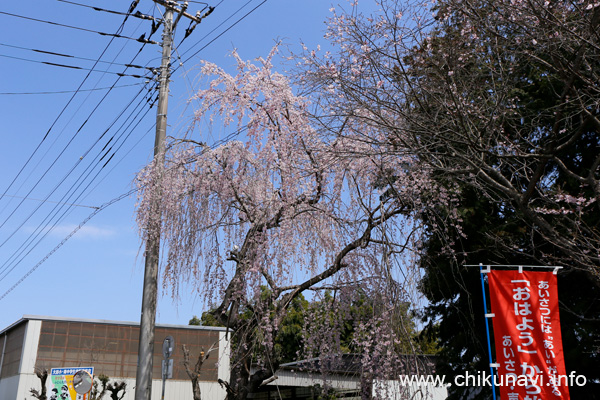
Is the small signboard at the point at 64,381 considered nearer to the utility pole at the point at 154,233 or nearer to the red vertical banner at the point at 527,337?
the utility pole at the point at 154,233

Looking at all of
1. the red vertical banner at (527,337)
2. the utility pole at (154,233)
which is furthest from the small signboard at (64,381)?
the red vertical banner at (527,337)

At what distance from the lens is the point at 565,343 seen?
9727mm

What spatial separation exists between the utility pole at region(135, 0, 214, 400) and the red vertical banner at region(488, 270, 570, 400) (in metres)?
4.94

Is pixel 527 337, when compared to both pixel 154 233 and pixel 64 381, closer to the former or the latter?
pixel 154 233

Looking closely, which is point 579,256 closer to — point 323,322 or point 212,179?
point 323,322

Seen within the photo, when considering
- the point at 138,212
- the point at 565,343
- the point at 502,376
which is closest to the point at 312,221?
the point at 138,212

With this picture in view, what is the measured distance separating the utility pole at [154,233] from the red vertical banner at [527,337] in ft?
16.2

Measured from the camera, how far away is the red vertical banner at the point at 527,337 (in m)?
6.62

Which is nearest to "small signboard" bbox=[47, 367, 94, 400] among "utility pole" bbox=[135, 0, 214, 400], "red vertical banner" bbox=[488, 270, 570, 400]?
"utility pole" bbox=[135, 0, 214, 400]

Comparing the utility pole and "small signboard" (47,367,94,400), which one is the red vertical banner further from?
"small signboard" (47,367,94,400)

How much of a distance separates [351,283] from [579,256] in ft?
11.6

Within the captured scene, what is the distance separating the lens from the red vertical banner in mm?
6621

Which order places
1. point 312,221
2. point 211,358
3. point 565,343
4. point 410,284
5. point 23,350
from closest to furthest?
point 410,284, point 312,221, point 565,343, point 23,350, point 211,358

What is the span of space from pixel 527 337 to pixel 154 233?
5763 mm
